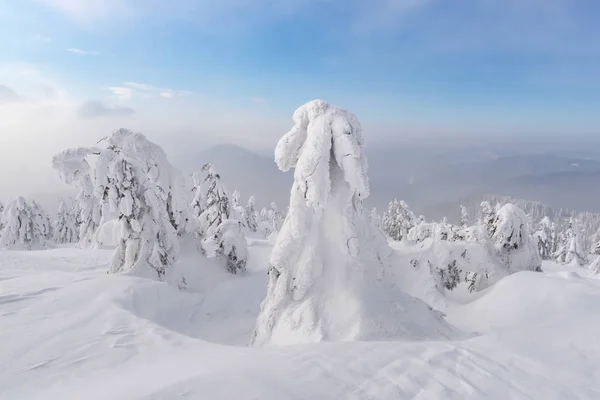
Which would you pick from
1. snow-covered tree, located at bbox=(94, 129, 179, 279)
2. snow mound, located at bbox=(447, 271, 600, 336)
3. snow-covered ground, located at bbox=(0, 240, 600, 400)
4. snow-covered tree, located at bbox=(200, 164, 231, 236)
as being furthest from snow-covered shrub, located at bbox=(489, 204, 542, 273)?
snow-covered tree, located at bbox=(200, 164, 231, 236)

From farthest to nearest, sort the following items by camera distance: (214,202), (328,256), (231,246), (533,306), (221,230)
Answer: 1. (214,202)
2. (221,230)
3. (231,246)
4. (533,306)
5. (328,256)

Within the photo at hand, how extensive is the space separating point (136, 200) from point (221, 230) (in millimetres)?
8539

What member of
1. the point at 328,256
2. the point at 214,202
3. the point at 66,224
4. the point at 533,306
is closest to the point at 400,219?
the point at 214,202

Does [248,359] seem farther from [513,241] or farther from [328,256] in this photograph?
[513,241]

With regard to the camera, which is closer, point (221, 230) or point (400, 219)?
point (221, 230)

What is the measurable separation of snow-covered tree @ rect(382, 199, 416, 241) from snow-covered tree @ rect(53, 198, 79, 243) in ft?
158

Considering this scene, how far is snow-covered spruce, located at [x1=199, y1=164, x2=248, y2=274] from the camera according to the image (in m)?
20.7

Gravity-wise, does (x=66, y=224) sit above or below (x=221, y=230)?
below

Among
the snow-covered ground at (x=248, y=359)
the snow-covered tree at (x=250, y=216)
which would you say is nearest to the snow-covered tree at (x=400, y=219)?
the snow-covered tree at (x=250, y=216)

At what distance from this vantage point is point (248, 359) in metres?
5.10

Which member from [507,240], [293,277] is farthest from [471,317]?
[293,277]

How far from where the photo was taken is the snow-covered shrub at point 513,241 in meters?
15.4

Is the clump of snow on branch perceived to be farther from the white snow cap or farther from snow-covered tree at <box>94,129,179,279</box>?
the white snow cap

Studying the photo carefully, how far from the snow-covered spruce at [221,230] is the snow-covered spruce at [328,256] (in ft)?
42.8
